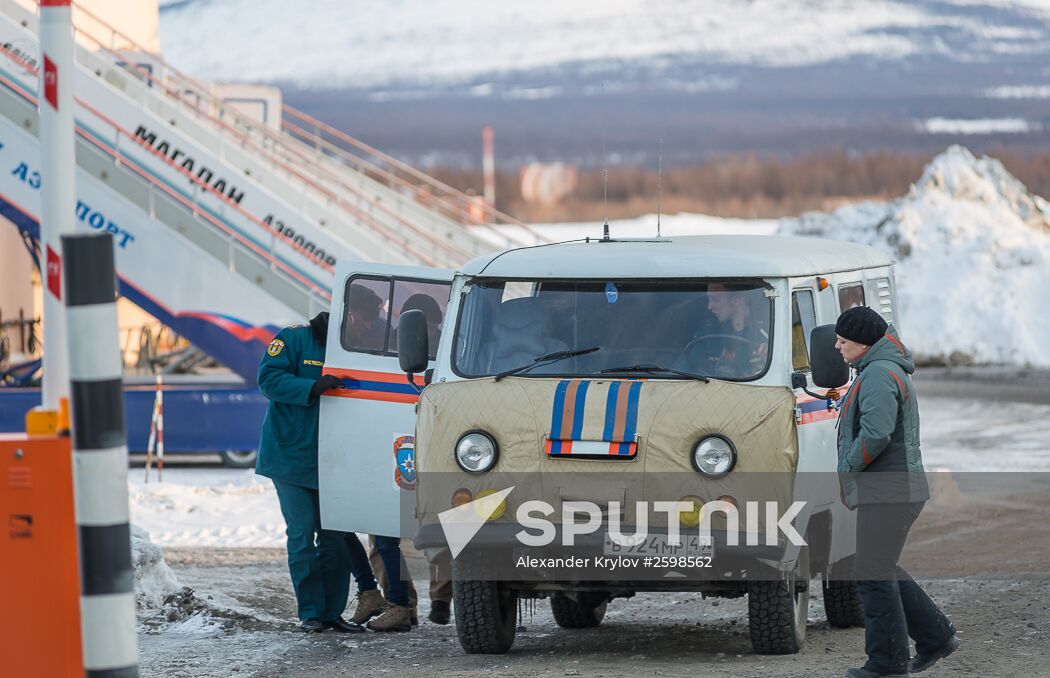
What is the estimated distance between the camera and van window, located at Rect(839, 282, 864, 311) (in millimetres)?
9711

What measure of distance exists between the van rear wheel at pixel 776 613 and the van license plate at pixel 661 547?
0.50 meters

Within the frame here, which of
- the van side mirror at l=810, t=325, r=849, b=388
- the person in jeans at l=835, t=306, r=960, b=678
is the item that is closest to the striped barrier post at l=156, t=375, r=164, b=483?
the van side mirror at l=810, t=325, r=849, b=388

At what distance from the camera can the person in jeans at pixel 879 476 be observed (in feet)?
25.4

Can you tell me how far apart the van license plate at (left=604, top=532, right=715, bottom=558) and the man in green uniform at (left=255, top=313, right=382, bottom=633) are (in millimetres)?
2228

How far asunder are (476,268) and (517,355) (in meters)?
0.55

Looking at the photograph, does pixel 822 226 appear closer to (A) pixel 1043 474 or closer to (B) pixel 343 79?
(A) pixel 1043 474

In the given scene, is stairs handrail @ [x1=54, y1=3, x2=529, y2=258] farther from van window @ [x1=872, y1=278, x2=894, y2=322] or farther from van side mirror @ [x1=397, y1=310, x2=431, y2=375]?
van side mirror @ [x1=397, y1=310, x2=431, y2=375]

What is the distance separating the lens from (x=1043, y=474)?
60.2 feet

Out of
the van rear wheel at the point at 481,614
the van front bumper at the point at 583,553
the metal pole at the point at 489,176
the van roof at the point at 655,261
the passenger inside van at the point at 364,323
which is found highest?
the metal pole at the point at 489,176

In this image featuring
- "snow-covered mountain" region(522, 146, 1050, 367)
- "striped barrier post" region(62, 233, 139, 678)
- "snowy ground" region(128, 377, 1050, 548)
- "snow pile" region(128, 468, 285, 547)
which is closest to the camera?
"striped barrier post" region(62, 233, 139, 678)

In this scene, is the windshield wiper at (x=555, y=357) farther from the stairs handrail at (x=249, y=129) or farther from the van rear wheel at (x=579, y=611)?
the stairs handrail at (x=249, y=129)

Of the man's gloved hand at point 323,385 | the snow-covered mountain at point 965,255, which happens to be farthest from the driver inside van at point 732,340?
the snow-covered mountain at point 965,255

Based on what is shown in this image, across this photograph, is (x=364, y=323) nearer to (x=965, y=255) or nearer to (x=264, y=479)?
(x=264, y=479)

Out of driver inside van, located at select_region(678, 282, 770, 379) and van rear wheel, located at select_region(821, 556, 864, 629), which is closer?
driver inside van, located at select_region(678, 282, 770, 379)
